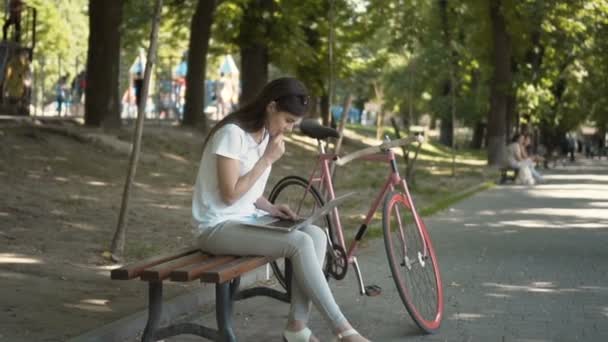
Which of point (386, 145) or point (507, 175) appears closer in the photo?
point (386, 145)

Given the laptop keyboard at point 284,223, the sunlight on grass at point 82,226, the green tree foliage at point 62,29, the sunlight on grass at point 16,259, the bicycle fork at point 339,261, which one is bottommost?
the sunlight on grass at point 82,226

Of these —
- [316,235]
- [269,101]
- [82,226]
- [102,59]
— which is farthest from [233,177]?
[102,59]

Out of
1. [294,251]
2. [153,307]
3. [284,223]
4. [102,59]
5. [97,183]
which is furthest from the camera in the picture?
[102,59]

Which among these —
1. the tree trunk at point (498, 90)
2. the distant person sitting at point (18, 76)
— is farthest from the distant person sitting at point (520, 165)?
the distant person sitting at point (18, 76)

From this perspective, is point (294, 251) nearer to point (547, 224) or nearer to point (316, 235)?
point (316, 235)

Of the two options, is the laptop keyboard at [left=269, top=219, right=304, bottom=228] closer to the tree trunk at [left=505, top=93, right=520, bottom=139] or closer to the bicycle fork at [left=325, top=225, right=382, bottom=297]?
the bicycle fork at [left=325, top=225, right=382, bottom=297]

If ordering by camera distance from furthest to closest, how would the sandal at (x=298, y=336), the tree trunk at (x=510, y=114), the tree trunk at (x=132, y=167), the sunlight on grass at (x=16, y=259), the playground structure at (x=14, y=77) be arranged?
the tree trunk at (x=510, y=114) < the playground structure at (x=14, y=77) < the tree trunk at (x=132, y=167) < the sunlight on grass at (x=16, y=259) < the sandal at (x=298, y=336)

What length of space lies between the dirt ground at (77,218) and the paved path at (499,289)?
0.85 m

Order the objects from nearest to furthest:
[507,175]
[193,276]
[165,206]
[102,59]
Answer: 1. [193,276]
2. [165,206]
3. [102,59]
4. [507,175]

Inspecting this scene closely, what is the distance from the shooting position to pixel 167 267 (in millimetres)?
6004

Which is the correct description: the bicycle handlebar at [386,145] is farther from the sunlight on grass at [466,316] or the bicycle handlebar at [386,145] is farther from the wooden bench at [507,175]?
the wooden bench at [507,175]

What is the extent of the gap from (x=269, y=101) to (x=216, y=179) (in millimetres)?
530

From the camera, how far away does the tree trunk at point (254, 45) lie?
28.4 m

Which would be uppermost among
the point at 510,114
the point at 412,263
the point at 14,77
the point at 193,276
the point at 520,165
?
the point at 14,77
